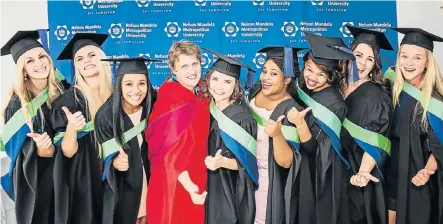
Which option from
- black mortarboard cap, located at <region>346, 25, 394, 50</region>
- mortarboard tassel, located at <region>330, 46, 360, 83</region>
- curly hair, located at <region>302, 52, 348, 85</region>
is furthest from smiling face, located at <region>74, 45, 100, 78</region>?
black mortarboard cap, located at <region>346, 25, 394, 50</region>

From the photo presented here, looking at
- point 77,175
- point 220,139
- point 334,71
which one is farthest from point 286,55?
point 77,175

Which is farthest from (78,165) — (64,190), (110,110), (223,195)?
(223,195)

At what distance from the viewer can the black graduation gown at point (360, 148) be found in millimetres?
3156

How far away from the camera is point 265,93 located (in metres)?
3.20

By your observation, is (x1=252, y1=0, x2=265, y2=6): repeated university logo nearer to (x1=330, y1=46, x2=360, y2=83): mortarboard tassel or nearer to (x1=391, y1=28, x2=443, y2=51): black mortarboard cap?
(x1=330, y1=46, x2=360, y2=83): mortarboard tassel

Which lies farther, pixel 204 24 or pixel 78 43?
pixel 204 24

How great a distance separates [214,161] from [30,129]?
3.56 ft

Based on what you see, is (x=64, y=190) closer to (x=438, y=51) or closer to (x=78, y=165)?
(x=78, y=165)

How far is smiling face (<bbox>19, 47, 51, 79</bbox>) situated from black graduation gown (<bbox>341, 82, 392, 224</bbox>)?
1.81 meters

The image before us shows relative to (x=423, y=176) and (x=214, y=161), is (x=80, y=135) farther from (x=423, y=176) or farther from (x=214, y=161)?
(x=423, y=176)

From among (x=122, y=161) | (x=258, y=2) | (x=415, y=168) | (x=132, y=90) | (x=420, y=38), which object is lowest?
(x=415, y=168)

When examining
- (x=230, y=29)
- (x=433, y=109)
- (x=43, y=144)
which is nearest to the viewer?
(x=43, y=144)

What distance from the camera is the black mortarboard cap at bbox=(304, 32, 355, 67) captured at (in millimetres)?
3152

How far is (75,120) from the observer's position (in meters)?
3.09
